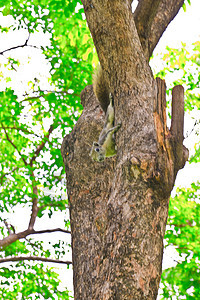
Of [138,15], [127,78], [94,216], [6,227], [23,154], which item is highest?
[23,154]

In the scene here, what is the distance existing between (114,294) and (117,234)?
0.40 metres

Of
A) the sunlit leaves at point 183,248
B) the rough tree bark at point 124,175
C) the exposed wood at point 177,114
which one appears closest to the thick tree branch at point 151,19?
the rough tree bark at point 124,175

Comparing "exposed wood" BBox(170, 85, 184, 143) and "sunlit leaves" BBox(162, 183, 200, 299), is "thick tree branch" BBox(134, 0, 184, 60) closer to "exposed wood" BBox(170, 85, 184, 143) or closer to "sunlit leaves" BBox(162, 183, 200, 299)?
"exposed wood" BBox(170, 85, 184, 143)

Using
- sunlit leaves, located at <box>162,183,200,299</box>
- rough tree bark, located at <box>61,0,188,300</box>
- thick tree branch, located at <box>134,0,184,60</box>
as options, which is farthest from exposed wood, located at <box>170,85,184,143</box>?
sunlit leaves, located at <box>162,183,200,299</box>

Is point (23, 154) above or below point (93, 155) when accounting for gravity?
above

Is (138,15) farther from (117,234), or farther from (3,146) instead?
(3,146)

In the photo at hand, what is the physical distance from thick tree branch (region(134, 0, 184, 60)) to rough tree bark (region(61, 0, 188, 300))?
0.11 feet

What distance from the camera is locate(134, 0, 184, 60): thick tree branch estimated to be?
13.5ft

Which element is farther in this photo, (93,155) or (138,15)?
(138,15)

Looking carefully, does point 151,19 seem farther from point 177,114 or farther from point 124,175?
point 124,175

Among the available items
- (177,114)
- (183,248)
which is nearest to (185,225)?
(183,248)

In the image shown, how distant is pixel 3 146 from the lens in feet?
29.3

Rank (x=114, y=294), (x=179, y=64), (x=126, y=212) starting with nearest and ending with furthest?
(x=114, y=294) < (x=126, y=212) < (x=179, y=64)

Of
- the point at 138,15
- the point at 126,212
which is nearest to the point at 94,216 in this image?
the point at 126,212
